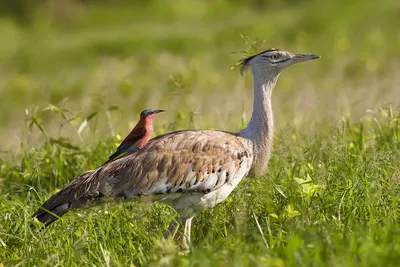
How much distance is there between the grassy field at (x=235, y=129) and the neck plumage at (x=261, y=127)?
0.38ft

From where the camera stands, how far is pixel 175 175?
443 cm

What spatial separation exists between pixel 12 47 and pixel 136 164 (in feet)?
43.0

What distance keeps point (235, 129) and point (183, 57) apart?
24.9 ft

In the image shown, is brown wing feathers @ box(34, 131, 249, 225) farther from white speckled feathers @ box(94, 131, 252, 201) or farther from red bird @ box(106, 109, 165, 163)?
red bird @ box(106, 109, 165, 163)

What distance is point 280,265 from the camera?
10.6ft

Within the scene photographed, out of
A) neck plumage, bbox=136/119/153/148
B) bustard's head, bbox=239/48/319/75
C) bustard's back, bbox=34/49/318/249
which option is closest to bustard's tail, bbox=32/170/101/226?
bustard's back, bbox=34/49/318/249

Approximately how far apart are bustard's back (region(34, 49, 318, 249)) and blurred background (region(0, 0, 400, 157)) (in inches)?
52.9

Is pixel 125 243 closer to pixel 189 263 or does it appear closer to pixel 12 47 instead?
pixel 189 263

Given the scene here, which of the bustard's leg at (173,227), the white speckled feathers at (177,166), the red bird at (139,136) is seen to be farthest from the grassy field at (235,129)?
the red bird at (139,136)

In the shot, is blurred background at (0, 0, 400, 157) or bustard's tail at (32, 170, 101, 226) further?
blurred background at (0, 0, 400, 157)

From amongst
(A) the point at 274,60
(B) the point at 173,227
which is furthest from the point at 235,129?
(B) the point at 173,227

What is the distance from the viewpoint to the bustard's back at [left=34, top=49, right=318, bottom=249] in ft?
14.4

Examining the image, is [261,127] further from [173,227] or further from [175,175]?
[173,227]

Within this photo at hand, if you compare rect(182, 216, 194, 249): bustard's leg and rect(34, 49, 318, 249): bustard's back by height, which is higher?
rect(34, 49, 318, 249): bustard's back
